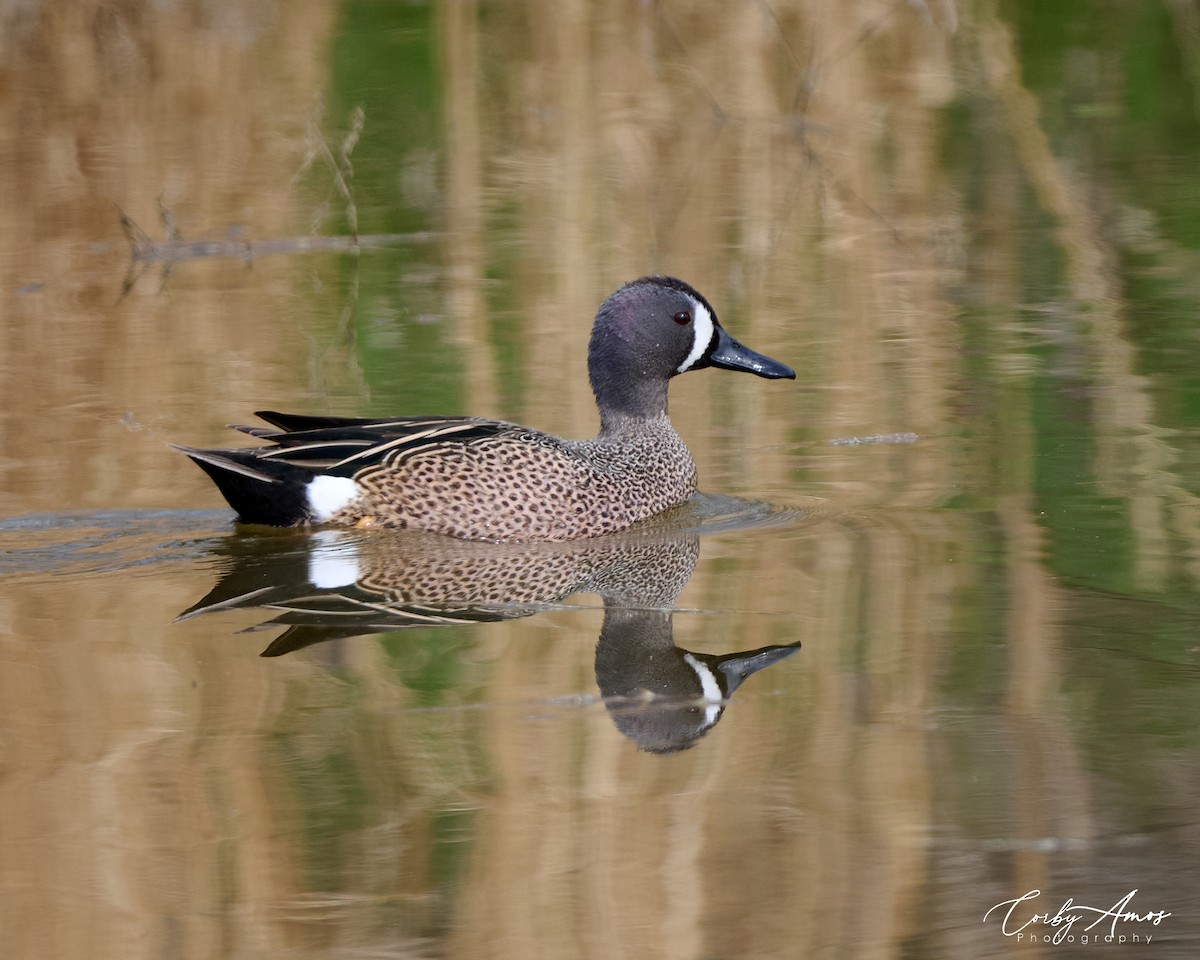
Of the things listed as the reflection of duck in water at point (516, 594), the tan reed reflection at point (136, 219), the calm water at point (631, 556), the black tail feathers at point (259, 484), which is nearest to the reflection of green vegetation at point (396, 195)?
the calm water at point (631, 556)

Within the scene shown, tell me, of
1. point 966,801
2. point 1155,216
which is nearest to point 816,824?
point 966,801

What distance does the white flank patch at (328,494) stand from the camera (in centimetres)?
714

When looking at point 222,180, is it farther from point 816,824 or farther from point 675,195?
point 816,824

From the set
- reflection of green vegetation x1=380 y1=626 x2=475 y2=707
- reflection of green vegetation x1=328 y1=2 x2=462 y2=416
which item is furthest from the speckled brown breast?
reflection of green vegetation x1=380 y1=626 x2=475 y2=707

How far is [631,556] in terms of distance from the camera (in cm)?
697

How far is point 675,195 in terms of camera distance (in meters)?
12.5

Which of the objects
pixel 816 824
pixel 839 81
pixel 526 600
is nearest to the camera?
pixel 816 824

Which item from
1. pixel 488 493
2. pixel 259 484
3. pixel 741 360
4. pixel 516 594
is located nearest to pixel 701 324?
pixel 741 360

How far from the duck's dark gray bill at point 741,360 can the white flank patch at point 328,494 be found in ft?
5.37

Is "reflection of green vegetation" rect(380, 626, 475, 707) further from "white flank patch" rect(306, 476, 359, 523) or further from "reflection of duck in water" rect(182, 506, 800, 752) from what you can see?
"white flank patch" rect(306, 476, 359, 523)

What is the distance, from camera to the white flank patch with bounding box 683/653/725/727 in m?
5.04

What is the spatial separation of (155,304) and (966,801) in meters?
6.93

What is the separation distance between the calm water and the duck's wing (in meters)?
0.27

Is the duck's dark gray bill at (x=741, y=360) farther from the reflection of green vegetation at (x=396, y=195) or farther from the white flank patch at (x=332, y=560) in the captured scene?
the white flank patch at (x=332, y=560)
